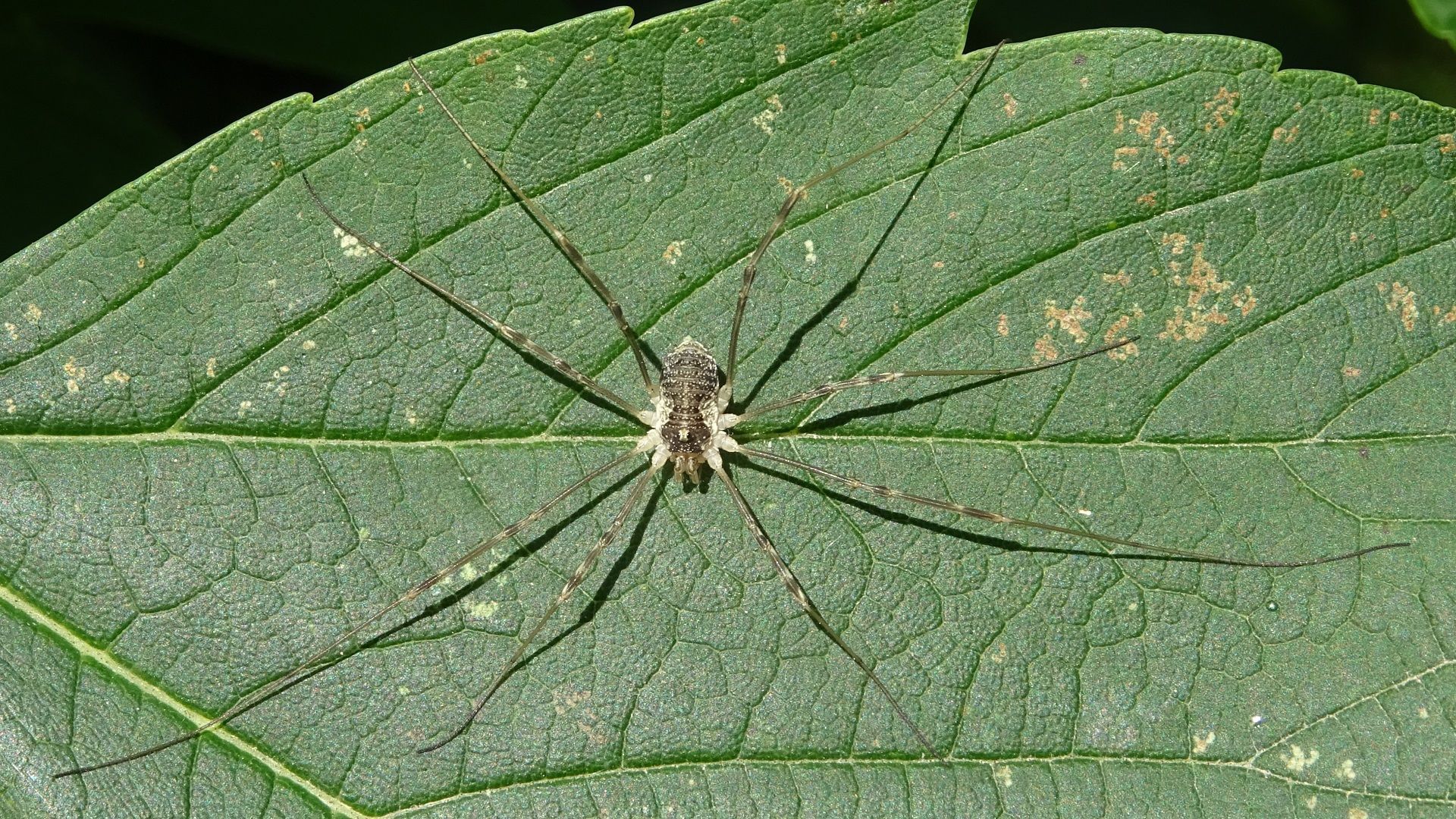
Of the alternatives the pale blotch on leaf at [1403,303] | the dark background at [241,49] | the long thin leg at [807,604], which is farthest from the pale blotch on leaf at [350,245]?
the pale blotch on leaf at [1403,303]

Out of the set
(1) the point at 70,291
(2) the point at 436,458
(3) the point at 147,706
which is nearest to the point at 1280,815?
(2) the point at 436,458

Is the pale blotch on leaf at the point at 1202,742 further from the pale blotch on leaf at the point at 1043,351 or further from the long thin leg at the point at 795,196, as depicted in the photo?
the long thin leg at the point at 795,196

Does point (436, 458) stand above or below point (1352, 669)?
above

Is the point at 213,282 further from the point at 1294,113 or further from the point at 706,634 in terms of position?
the point at 1294,113

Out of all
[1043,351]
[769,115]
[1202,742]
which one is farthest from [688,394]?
[1202,742]

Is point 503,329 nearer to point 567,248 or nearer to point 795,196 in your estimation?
point 567,248
